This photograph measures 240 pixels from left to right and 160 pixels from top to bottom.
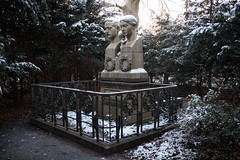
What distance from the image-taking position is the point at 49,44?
8867mm

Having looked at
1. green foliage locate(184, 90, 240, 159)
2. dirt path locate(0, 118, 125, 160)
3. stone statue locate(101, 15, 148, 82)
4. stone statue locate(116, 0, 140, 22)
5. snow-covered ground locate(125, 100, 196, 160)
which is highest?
stone statue locate(116, 0, 140, 22)

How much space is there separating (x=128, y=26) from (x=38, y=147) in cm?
402

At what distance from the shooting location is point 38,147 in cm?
472

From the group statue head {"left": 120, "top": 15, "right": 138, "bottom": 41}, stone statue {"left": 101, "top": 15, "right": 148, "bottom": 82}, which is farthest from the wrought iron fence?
statue head {"left": 120, "top": 15, "right": 138, "bottom": 41}

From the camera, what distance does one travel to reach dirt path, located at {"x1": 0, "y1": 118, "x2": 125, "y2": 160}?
4156mm

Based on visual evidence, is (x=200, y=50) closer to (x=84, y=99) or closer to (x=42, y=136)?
(x=84, y=99)

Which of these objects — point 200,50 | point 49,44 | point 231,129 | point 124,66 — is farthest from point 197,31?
point 49,44

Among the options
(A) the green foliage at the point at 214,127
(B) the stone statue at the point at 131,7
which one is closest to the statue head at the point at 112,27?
(A) the green foliage at the point at 214,127

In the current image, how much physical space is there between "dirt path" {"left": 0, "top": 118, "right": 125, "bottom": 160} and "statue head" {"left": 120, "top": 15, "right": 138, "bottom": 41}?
11.3 feet

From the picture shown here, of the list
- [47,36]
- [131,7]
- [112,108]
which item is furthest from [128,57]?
[131,7]

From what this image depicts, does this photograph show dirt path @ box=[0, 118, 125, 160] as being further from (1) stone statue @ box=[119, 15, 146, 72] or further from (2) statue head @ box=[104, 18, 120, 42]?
(2) statue head @ box=[104, 18, 120, 42]

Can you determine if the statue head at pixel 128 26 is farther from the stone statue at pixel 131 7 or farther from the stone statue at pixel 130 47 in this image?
the stone statue at pixel 131 7

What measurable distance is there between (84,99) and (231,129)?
3107 mm

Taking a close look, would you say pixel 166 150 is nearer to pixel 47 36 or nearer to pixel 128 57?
pixel 128 57
